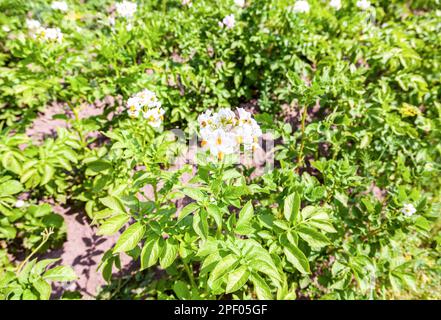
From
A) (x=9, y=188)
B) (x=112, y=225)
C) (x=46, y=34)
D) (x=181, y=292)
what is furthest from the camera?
(x=46, y=34)

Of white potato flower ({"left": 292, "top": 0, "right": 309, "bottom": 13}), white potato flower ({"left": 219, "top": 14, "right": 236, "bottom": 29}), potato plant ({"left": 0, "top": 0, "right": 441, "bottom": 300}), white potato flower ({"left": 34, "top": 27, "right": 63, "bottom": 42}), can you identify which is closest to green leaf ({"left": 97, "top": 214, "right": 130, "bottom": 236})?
potato plant ({"left": 0, "top": 0, "right": 441, "bottom": 300})

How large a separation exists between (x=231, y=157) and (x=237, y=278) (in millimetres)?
557

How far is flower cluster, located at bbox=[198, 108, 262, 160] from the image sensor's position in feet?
4.15

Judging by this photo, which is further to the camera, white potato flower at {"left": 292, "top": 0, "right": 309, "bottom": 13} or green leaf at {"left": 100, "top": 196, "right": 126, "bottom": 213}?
white potato flower at {"left": 292, "top": 0, "right": 309, "bottom": 13}

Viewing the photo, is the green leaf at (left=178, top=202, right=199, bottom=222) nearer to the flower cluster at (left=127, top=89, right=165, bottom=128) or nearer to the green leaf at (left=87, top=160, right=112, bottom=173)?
the flower cluster at (left=127, top=89, right=165, bottom=128)

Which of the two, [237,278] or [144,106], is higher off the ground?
[144,106]

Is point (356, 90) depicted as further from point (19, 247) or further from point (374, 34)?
point (19, 247)

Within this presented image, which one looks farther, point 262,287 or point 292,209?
point 292,209

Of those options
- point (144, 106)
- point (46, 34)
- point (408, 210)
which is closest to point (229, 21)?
point (144, 106)

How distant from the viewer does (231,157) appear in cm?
140

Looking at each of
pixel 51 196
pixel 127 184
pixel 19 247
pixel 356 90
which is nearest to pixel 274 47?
pixel 356 90

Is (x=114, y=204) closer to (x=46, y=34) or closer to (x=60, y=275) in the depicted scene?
(x=60, y=275)

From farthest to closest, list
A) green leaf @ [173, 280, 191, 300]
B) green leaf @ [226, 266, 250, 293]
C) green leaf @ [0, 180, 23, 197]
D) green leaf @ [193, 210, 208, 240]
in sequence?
1. green leaf @ [0, 180, 23, 197]
2. green leaf @ [173, 280, 191, 300]
3. green leaf @ [193, 210, 208, 240]
4. green leaf @ [226, 266, 250, 293]

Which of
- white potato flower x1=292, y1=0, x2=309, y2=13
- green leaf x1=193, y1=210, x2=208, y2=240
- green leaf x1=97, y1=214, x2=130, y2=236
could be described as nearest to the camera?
green leaf x1=193, y1=210, x2=208, y2=240
